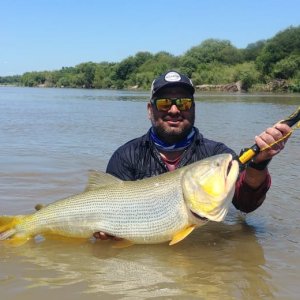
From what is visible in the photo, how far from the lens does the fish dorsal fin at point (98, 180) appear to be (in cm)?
445

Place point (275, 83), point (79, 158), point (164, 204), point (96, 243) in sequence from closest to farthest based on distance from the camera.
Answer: point (164, 204) < point (96, 243) < point (79, 158) < point (275, 83)

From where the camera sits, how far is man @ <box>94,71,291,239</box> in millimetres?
4754

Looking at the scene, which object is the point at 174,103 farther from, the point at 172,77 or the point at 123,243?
the point at 123,243

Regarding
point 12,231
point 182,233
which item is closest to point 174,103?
point 182,233

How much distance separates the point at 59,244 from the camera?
4730 millimetres

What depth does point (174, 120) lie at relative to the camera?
16.1ft

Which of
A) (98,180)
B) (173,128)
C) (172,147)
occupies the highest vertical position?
(173,128)

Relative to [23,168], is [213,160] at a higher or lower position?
higher

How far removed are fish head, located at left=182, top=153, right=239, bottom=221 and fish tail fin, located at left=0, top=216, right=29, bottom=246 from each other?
170cm

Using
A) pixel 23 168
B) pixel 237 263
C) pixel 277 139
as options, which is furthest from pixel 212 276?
pixel 23 168

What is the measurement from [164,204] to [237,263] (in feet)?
2.91

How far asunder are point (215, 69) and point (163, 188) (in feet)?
285

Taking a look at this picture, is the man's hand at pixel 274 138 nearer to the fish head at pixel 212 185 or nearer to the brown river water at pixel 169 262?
the fish head at pixel 212 185

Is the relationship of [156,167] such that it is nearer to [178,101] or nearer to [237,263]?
[178,101]
